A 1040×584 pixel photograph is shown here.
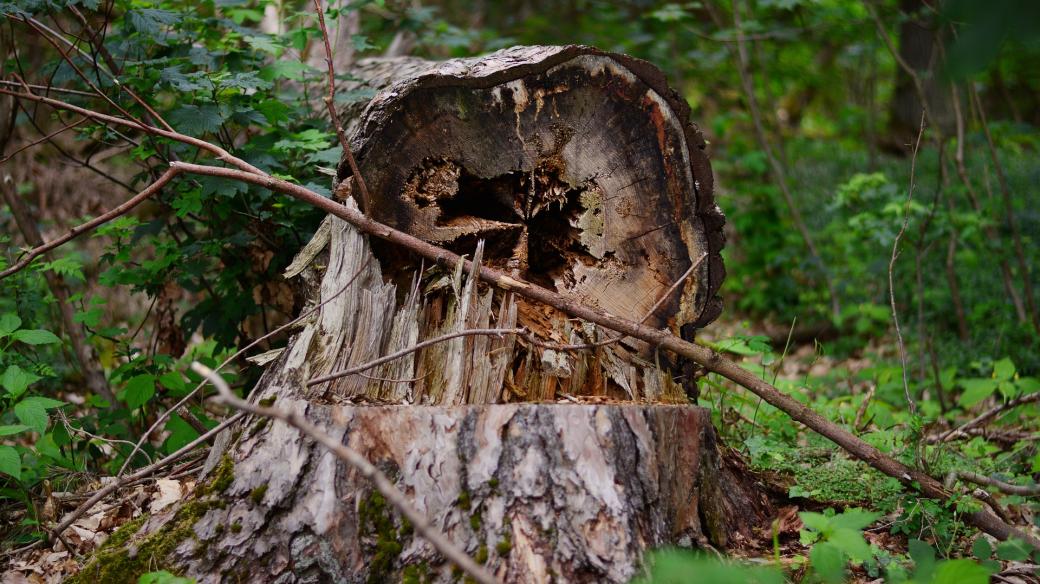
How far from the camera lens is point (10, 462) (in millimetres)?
2158

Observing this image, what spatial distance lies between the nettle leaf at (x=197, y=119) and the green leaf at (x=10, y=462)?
124 centimetres

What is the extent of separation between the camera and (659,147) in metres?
2.56

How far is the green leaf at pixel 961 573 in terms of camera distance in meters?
1.61

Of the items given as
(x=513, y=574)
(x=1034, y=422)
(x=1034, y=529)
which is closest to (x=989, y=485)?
(x=1034, y=529)

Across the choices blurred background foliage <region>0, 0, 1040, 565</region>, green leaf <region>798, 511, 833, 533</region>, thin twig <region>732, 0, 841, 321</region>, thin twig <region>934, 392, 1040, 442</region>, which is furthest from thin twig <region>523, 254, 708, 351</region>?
thin twig <region>732, 0, 841, 321</region>

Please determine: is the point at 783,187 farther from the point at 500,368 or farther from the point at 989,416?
the point at 500,368

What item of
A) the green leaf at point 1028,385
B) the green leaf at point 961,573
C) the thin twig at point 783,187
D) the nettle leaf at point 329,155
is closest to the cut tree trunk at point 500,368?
the nettle leaf at point 329,155

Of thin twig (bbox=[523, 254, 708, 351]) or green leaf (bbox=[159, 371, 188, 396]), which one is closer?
thin twig (bbox=[523, 254, 708, 351])

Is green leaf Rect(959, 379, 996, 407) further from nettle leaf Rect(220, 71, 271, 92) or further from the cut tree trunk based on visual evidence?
nettle leaf Rect(220, 71, 271, 92)

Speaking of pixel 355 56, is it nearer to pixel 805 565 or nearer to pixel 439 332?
pixel 439 332

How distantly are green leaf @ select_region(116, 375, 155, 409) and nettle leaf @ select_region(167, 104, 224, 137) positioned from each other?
989 mm

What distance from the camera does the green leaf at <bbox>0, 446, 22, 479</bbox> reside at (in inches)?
83.6

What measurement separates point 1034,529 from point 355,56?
4438mm

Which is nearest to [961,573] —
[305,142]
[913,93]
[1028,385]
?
[1028,385]
